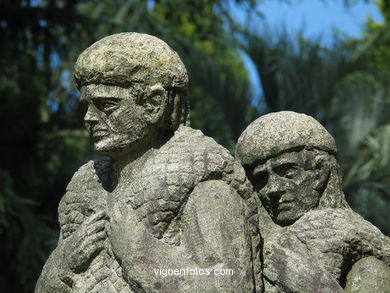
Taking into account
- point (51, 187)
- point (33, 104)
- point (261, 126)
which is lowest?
point (51, 187)

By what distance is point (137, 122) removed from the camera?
211 inches

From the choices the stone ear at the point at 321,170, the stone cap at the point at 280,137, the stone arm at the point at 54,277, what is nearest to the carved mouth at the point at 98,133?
the stone arm at the point at 54,277

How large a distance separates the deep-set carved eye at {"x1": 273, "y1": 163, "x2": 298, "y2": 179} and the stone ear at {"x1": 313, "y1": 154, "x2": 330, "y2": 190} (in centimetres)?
14

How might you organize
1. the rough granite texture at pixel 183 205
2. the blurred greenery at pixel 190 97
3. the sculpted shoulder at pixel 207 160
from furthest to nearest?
the blurred greenery at pixel 190 97 → the sculpted shoulder at pixel 207 160 → the rough granite texture at pixel 183 205

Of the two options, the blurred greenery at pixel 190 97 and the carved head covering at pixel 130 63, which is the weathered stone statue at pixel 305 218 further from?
the blurred greenery at pixel 190 97

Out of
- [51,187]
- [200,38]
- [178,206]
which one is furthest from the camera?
[200,38]

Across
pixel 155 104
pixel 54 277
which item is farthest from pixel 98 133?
pixel 54 277

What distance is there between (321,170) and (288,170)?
8.4 inches

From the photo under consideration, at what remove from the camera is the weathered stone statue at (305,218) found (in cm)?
542

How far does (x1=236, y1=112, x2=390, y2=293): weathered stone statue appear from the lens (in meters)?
5.42

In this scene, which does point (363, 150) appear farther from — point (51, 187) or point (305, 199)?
point (305, 199)

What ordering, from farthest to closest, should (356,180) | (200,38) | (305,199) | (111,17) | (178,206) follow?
1. (200,38)
2. (111,17)
3. (356,180)
4. (305,199)
5. (178,206)

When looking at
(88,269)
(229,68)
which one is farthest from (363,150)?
(88,269)

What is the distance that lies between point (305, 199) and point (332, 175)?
27 centimetres
